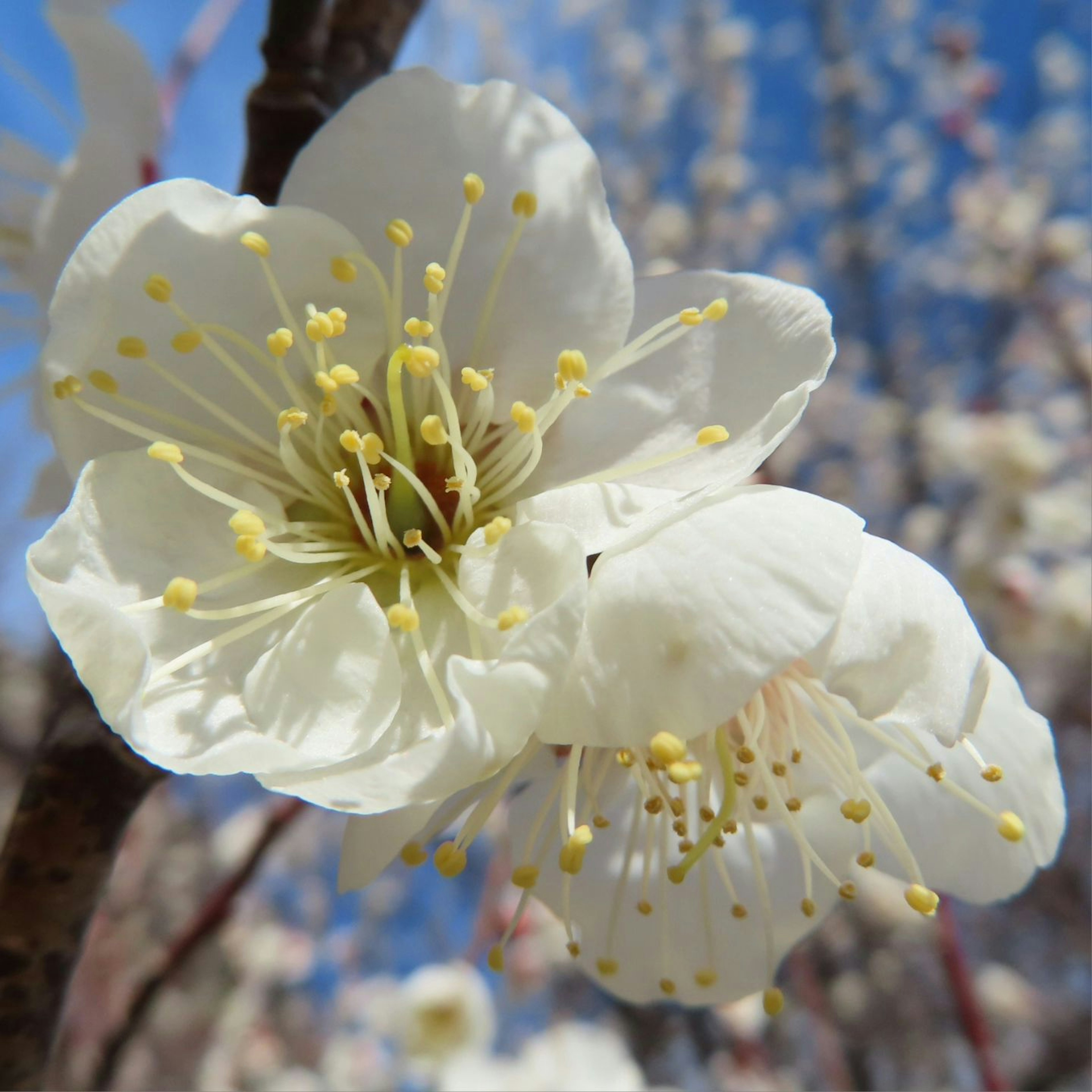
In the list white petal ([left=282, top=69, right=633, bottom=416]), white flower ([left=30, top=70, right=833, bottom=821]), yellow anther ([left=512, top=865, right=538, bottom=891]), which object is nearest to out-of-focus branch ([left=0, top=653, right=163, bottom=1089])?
white flower ([left=30, top=70, right=833, bottom=821])

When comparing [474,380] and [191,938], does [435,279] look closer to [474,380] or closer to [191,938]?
[474,380]

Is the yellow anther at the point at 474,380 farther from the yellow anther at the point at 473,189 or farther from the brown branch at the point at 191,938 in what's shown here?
the brown branch at the point at 191,938

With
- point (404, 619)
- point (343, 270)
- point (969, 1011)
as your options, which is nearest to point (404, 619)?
point (404, 619)

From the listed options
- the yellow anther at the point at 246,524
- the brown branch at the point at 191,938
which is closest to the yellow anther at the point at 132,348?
the yellow anther at the point at 246,524

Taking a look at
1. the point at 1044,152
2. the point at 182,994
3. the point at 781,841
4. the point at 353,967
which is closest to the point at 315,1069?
the point at 353,967

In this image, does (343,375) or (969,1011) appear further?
(969,1011)

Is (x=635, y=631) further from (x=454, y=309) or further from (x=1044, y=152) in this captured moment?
(x=1044, y=152)
